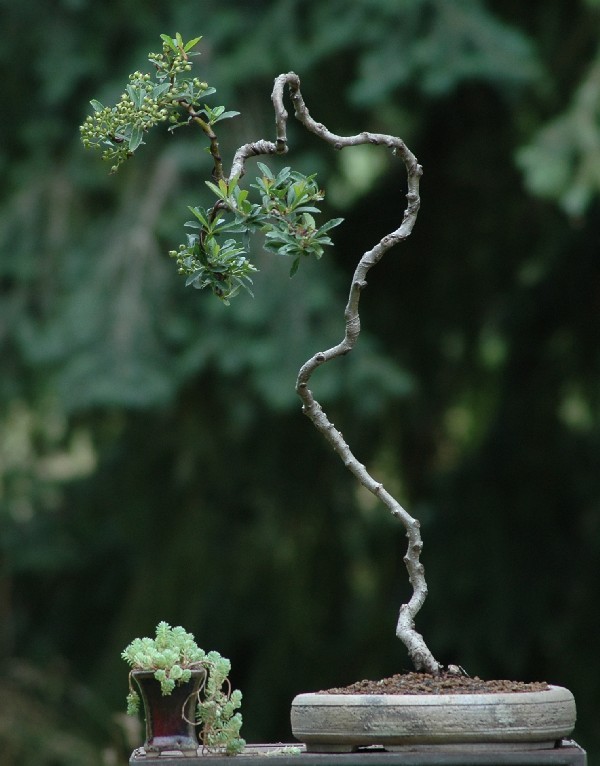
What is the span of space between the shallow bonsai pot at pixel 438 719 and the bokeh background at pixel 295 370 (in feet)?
7.85

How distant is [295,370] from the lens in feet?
13.9

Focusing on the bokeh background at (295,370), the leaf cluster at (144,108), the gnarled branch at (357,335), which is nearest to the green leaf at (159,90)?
the leaf cluster at (144,108)

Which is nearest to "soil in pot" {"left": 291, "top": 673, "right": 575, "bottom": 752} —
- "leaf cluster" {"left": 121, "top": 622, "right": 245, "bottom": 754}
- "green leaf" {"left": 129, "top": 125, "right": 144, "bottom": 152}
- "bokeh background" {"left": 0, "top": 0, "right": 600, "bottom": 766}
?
"leaf cluster" {"left": 121, "top": 622, "right": 245, "bottom": 754}

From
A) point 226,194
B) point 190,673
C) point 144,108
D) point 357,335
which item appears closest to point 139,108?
point 144,108

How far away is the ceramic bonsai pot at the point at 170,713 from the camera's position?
189 cm

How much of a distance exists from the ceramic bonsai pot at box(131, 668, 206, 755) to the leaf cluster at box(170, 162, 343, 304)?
1.95 feet

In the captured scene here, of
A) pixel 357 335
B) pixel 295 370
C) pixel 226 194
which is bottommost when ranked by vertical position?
pixel 357 335

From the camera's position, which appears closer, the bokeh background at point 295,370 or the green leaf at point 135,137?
the green leaf at point 135,137

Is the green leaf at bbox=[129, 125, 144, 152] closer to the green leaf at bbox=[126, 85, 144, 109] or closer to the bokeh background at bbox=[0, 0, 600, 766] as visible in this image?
the green leaf at bbox=[126, 85, 144, 109]

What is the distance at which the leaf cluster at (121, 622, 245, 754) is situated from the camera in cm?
188

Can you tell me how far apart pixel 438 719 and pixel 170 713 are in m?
0.41

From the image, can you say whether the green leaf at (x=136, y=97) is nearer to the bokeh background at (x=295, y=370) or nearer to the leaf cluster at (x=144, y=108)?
the leaf cluster at (x=144, y=108)

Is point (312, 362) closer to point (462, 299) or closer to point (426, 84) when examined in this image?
point (426, 84)

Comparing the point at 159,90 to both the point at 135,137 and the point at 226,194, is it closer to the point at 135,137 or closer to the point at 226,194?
the point at 135,137
